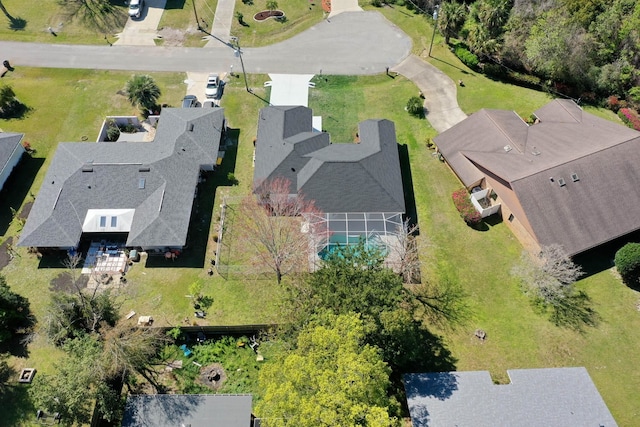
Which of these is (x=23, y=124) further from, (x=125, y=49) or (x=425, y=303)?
(x=425, y=303)

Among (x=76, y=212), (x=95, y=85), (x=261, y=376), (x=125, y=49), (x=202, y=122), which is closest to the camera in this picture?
(x=261, y=376)

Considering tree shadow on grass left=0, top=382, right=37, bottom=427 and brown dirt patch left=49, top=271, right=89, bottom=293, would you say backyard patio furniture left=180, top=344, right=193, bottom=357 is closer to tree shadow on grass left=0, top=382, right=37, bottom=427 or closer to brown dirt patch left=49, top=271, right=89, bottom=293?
brown dirt patch left=49, top=271, right=89, bottom=293

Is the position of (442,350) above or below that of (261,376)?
below

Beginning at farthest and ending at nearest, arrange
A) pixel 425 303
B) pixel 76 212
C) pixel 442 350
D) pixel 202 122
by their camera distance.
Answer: pixel 202 122, pixel 76 212, pixel 425 303, pixel 442 350

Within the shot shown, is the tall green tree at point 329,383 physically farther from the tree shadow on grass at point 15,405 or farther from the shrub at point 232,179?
the shrub at point 232,179

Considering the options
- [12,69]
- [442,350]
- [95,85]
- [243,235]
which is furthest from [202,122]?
[442,350]

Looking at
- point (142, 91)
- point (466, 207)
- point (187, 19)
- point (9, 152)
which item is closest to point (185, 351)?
point (466, 207)

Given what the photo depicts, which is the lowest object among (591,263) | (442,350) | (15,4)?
(442,350)

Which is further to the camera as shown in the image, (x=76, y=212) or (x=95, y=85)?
(x=95, y=85)
